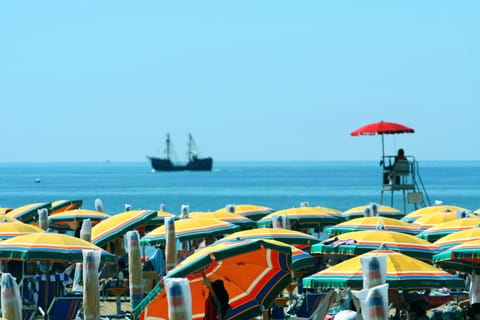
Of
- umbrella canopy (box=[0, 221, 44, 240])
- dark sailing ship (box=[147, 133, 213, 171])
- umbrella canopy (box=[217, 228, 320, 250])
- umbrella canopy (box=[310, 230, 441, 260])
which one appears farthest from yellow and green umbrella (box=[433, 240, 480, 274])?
dark sailing ship (box=[147, 133, 213, 171])

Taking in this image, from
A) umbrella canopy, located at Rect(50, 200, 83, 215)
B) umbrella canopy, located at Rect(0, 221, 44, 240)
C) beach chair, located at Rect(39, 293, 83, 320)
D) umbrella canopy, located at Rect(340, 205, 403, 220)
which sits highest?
umbrella canopy, located at Rect(0, 221, 44, 240)

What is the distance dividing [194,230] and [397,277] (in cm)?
728

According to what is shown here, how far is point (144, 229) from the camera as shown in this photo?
23766mm

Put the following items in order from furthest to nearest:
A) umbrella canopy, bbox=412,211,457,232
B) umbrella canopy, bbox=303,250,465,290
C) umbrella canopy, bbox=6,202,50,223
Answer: umbrella canopy, bbox=6,202,50,223 < umbrella canopy, bbox=412,211,457,232 < umbrella canopy, bbox=303,250,465,290

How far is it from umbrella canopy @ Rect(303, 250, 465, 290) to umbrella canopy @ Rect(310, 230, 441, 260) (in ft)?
7.26

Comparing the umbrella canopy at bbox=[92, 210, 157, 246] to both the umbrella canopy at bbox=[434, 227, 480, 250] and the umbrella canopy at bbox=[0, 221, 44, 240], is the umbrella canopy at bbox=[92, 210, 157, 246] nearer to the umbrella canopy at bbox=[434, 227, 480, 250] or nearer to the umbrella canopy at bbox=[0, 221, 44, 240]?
the umbrella canopy at bbox=[0, 221, 44, 240]

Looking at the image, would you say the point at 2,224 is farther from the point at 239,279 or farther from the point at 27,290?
the point at 239,279

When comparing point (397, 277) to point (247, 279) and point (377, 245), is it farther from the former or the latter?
point (377, 245)

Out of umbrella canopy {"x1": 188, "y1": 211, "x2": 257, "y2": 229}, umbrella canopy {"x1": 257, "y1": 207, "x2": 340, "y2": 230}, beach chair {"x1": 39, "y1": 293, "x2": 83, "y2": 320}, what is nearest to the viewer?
beach chair {"x1": 39, "y1": 293, "x2": 83, "y2": 320}

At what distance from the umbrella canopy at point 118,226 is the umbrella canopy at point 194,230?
34 cm

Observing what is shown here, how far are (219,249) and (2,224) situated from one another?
7.72m

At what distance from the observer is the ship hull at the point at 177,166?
624 ft

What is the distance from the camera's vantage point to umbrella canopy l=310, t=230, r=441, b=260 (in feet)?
46.1

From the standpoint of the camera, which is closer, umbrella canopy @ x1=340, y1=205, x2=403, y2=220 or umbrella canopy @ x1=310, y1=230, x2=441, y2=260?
umbrella canopy @ x1=310, y1=230, x2=441, y2=260
